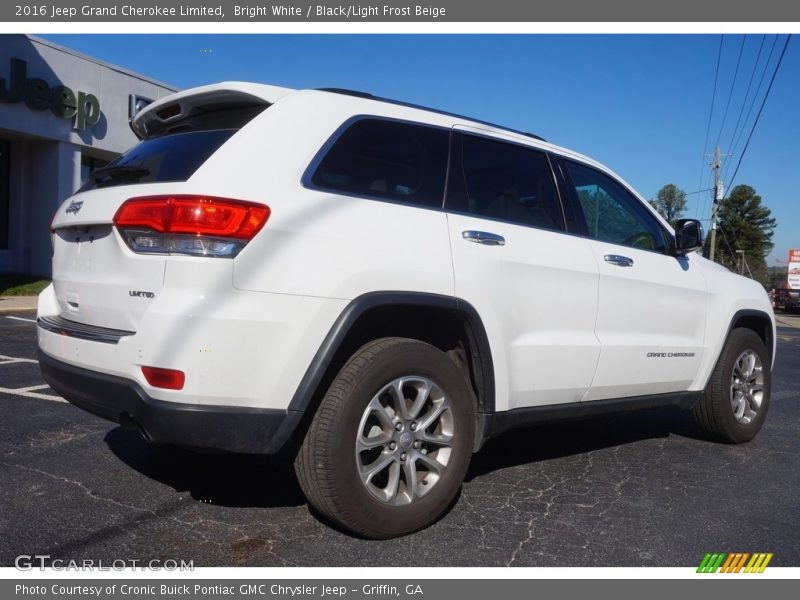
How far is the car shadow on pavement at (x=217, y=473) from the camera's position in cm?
373

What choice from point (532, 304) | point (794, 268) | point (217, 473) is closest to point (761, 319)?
point (532, 304)

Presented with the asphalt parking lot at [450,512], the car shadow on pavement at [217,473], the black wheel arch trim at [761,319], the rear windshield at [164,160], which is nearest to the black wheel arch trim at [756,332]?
the black wheel arch trim at [761,319]

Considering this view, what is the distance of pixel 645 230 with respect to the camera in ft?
15.9

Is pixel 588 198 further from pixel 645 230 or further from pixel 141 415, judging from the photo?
pixel 141 415

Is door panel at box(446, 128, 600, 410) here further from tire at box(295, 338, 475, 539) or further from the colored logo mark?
the colored logo mark

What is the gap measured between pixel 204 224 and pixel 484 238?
1.38m

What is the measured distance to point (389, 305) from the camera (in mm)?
3148

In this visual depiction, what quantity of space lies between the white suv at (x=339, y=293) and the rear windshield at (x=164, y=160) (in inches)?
0.6

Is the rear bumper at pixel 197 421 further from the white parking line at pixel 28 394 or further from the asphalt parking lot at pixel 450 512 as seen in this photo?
the white parking line at pixel 28 394

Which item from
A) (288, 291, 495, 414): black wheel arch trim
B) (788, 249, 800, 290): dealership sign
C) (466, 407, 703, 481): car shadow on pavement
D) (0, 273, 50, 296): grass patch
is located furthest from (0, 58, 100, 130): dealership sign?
(788, 249, 800, 290): dealership sign

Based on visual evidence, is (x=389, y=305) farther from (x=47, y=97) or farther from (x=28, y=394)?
(x=47, y=97)
